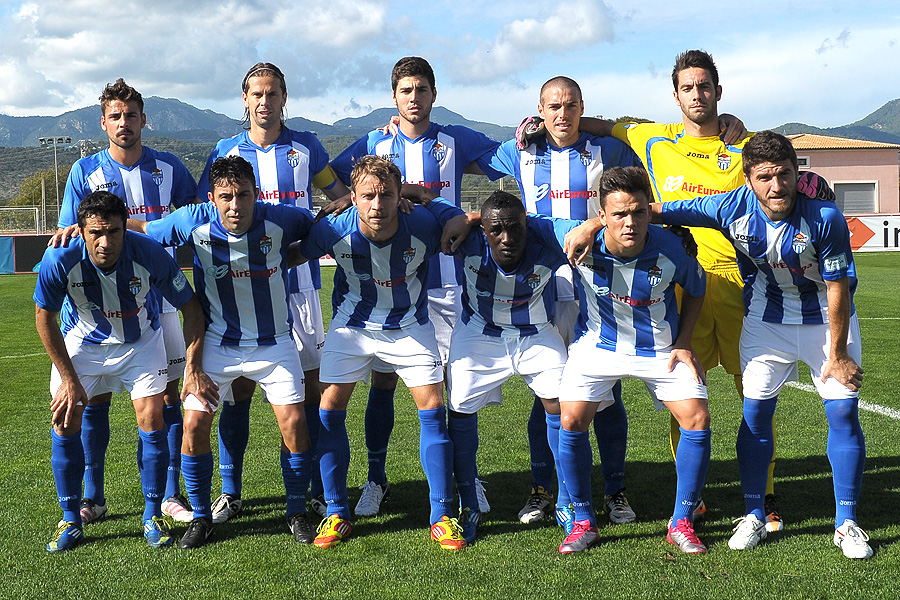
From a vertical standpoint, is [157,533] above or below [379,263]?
below

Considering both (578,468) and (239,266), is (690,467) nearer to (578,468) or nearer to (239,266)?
(578,468)

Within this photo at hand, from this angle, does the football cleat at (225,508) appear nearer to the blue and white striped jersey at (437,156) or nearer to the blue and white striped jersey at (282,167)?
the blue and white striped jersey at (282,167)

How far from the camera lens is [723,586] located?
10.7 ft

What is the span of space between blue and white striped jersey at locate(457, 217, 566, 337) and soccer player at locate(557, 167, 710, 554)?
210mm

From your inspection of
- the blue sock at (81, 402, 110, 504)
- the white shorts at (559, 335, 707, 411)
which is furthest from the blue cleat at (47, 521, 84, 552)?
the white shorts at (559, 335, 707, 411)

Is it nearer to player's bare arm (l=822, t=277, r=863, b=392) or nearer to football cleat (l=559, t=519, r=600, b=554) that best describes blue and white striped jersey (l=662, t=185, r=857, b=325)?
player's bare arm (l=822, t=277, r=863, b=392)

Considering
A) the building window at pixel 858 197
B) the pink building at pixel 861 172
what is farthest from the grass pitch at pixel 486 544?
the pink building at pixel 861 172


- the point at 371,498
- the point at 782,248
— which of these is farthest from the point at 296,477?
the point at 782,248

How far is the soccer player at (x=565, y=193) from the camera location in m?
4.24

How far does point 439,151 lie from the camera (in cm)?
468

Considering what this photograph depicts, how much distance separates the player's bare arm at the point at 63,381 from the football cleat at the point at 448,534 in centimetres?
180

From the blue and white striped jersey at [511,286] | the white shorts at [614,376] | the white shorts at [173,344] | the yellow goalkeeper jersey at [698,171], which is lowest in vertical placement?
the white shorts at [614,376]

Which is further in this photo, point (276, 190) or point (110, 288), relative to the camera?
point (276, 190)

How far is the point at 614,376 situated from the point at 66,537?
270 centimetres
